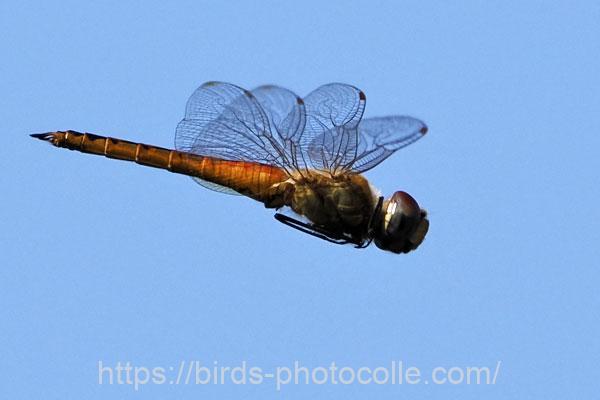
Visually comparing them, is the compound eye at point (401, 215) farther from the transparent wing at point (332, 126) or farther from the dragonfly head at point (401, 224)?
the transparent wing at point (332, 126)

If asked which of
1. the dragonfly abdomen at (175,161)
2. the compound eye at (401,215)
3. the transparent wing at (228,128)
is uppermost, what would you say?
the transparent wing at (228,128)

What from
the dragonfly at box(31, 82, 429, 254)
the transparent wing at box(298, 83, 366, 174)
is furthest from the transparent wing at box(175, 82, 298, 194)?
the transparent wing at box(298, 83, 366, 174)

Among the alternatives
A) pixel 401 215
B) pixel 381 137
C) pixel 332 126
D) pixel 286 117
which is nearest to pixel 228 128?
pixel 286 117

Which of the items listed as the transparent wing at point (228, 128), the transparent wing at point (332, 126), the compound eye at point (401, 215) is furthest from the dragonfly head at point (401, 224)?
the transparent wing at point (228, 128)

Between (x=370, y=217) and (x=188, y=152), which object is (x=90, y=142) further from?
(x=370, y=217)

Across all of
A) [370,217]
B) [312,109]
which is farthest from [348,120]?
[370,217]
